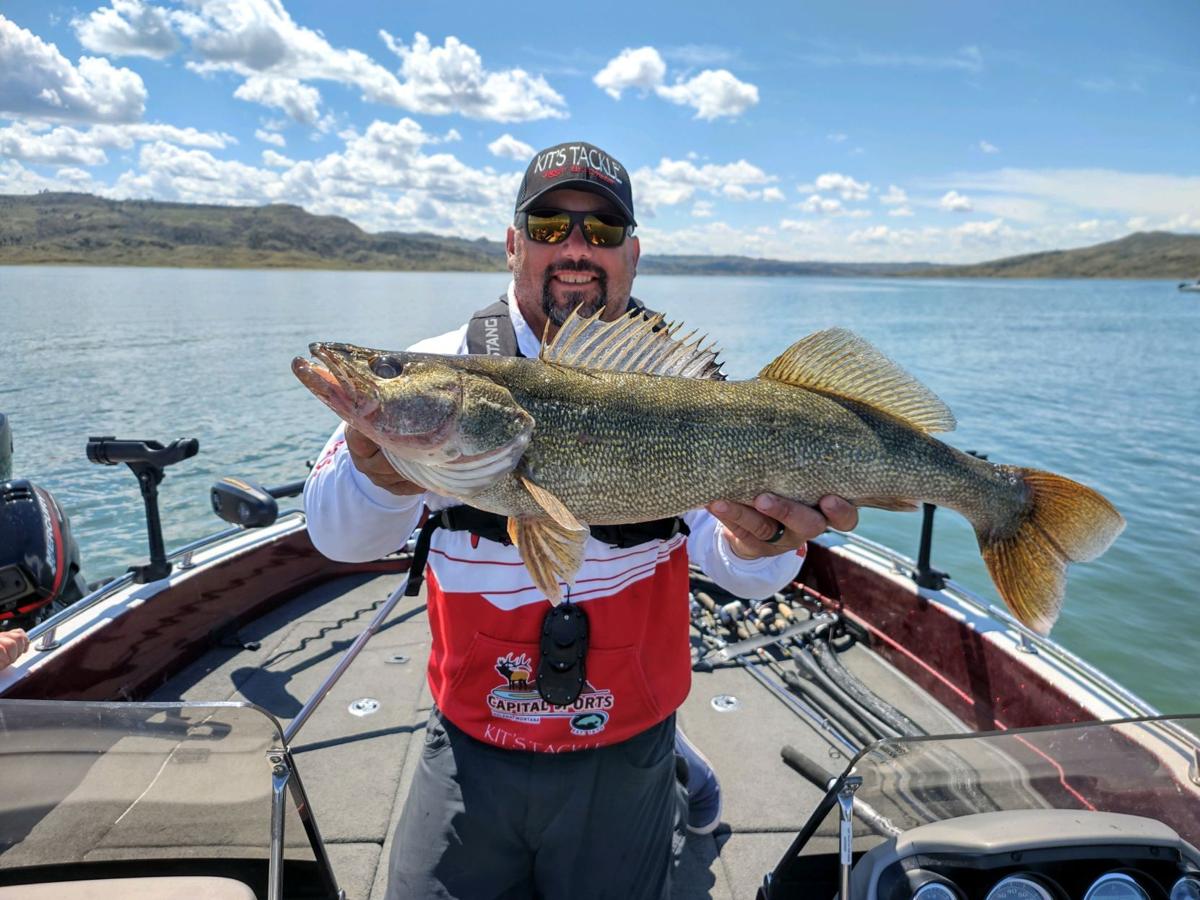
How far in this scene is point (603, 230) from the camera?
3.37 m

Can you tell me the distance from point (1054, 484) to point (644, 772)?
1.91m

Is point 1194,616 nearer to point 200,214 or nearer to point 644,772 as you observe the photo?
point 644,772

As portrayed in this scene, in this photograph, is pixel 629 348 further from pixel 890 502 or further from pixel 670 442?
pixel 890 502

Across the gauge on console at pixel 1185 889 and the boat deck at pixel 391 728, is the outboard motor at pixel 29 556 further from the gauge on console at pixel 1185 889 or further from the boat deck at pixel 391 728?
the gauge on console at pixel 1185 889

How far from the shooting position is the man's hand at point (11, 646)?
3.54m

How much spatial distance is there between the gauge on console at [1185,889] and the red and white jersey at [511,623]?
5.32 ft

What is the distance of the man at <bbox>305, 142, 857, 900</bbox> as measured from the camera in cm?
271

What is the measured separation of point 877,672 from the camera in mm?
5246

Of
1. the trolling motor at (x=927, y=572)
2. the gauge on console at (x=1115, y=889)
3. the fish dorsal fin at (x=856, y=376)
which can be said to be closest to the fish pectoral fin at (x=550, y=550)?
the fish dorsal fin at (x=856, y=376)

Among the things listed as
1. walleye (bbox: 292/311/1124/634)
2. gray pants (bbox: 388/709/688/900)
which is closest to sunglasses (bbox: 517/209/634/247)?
walleye (bbox: 292/311/1124/634)

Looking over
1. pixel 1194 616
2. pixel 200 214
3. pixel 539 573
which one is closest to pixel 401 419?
pixel 539 573

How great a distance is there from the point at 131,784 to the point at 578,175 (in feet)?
9.23

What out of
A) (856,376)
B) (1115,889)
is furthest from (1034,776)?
(856,376)

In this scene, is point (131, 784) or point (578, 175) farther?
point (578, 175)
